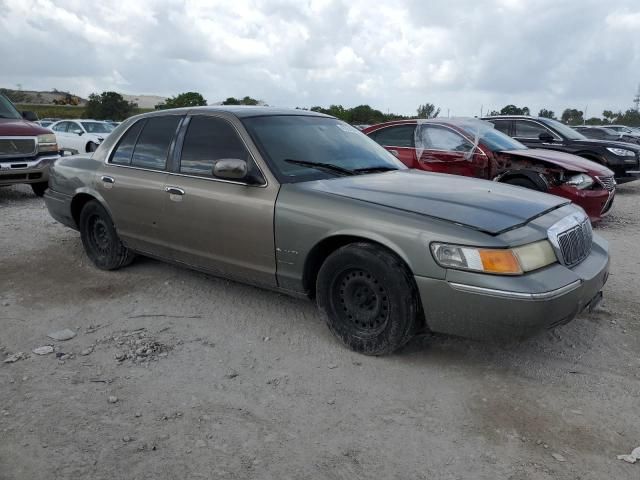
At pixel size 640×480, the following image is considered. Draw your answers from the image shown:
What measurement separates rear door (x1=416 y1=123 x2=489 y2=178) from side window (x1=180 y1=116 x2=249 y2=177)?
13.7 feet

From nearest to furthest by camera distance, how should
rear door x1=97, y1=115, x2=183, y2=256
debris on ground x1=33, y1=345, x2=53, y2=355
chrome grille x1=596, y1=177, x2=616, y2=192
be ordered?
debris on ground x1=33, y1=345, x2=53, y2=355 → rear door x1=97, y1=115, x2=183, y2=256 → chrome grille x1=596, y1=177, x2=616, y2=192

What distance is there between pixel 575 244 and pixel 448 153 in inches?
175

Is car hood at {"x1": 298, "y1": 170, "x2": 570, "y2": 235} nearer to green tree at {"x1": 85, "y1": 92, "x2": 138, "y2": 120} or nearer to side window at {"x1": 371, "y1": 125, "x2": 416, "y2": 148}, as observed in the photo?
side window at {"x1": 371, "y1": 125, "x2": 416, "y2": 148}

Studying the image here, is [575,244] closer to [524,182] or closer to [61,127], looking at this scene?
[524,182]

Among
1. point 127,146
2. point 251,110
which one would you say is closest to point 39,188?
point 127,146

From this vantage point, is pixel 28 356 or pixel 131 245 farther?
pixel 131 245

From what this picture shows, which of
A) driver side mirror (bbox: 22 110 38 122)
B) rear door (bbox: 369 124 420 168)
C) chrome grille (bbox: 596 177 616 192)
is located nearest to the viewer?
chrome grille (bbox: 596 177 616 192)

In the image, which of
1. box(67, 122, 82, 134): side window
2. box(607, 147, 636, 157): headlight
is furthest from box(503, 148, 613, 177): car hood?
box(67, 122, 82, 134): side window

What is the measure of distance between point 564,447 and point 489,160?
213 inches

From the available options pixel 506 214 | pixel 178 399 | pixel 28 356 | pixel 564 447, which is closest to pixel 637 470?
pixel 564 447

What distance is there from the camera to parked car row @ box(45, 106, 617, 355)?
306 cm

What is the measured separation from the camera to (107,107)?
45812 mm

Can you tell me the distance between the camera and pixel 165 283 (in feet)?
16.3

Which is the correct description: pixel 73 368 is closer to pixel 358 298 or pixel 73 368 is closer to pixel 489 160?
pixel 358 298
